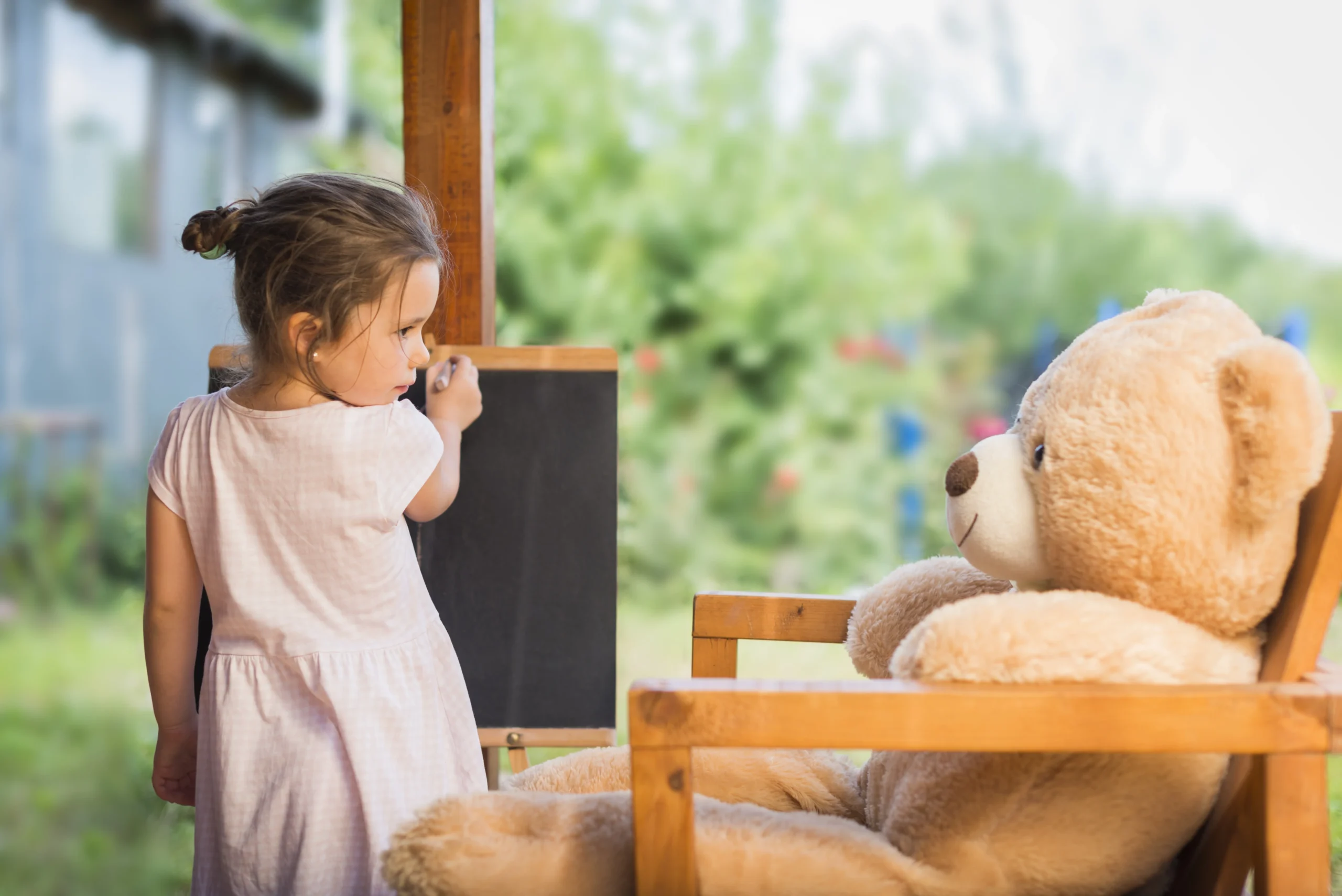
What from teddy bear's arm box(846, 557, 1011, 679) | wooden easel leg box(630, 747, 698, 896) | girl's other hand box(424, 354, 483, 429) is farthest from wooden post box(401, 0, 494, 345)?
wooden easel leg box(630, 747, 698, 896)

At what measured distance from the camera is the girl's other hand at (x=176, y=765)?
140 centimetres

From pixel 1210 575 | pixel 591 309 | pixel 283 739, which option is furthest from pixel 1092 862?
pixel 591 309

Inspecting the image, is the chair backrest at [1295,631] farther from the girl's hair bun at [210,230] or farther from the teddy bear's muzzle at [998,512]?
the girl's hair bun at [210,230]

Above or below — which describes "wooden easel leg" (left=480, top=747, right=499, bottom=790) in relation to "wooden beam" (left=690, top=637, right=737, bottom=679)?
below

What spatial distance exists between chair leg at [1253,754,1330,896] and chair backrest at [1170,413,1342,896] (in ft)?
0.18

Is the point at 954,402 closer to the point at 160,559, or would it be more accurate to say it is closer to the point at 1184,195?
the point at 1184,195

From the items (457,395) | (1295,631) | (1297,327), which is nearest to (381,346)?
(457,395)

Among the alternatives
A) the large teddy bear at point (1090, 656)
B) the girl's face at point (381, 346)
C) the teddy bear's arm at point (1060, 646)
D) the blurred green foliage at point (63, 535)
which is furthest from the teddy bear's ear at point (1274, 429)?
the blurred green foliage at point (63, 535)

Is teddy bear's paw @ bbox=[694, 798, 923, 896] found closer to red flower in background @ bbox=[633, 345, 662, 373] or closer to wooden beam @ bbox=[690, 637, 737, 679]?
wooden beam @ bbox=[690, 637, 737, 679]

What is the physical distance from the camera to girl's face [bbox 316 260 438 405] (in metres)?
1.29

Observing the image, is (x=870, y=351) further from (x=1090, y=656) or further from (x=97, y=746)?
(x=1090, y=656)

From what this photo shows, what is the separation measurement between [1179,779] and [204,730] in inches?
43.3

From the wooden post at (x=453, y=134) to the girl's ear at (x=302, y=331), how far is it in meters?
0.50

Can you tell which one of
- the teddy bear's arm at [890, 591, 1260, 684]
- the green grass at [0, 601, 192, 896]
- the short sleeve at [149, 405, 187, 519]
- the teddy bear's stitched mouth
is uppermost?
the short sleeve at [149, 405, 187, 519]
